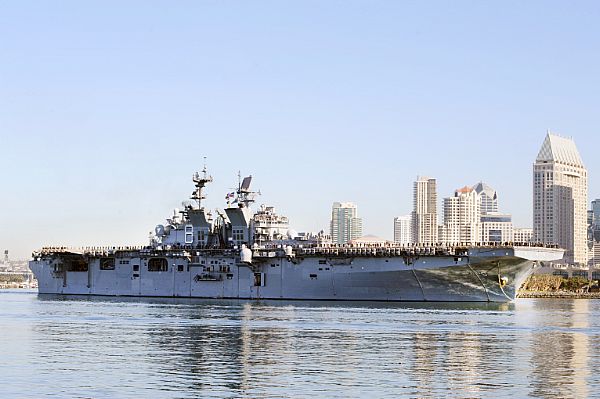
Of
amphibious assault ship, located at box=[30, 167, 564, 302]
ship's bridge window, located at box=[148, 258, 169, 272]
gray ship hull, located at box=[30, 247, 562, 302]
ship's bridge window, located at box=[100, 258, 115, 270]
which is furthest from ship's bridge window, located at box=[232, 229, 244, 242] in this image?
ship's bridge window, located at box=[100, 258, 115, 270]

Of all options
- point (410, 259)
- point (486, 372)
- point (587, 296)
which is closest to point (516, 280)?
point (410, 259)

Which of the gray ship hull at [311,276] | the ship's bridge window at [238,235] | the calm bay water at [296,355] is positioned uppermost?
the ship's bridge window at [238,235]

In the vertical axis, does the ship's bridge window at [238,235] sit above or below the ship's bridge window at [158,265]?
above

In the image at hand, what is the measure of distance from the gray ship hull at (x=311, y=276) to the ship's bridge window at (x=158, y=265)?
0.30ft

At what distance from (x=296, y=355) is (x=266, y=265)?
34227 mm

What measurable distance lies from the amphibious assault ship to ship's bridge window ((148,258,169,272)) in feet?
Answer: 0.21

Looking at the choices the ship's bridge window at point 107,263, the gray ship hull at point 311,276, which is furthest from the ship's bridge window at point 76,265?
the ship's bridge window at point 107,263

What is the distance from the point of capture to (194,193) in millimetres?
73688

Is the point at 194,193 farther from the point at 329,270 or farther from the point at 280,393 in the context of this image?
the point at 280,393

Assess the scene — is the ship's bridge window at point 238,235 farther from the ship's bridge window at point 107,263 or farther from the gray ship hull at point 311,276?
the ship's bridge window at point 107,263

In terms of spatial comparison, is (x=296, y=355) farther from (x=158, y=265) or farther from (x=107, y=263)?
(x=107, y=263)

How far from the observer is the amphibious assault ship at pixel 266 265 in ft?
192

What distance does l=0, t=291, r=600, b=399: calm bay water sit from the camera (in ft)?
79.6

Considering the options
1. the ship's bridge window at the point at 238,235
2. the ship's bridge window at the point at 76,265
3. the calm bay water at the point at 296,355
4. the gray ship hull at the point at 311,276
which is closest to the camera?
the calm bay water at the point at 296,355
